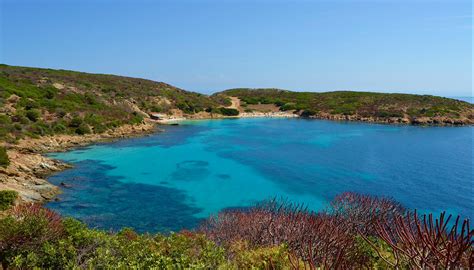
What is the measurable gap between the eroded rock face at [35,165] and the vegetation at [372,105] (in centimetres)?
7142

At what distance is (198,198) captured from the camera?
3153 centimetres

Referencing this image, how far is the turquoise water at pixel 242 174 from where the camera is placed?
2870cm

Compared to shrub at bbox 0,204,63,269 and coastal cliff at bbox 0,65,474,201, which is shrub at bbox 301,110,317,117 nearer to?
coastal cliff at bbox 0,65,474,201

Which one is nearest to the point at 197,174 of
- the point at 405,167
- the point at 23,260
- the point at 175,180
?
the point at 175,180

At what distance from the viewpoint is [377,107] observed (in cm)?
10562

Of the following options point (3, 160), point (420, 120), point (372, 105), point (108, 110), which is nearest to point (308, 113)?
point (372, 105)

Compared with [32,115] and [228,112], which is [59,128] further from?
[228,112]

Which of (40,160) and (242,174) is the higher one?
(40,160)

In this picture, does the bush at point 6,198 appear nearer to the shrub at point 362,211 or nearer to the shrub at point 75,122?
the shrub at point 362,211

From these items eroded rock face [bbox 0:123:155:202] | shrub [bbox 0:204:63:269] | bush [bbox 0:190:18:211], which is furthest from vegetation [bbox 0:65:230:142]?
shrub [bbox 0:204:63:269]

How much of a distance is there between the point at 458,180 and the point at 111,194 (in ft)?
115

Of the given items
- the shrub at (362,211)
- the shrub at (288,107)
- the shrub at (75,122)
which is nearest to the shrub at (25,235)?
the shrub at (362,211)

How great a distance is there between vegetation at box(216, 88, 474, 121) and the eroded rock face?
7142 centimetres

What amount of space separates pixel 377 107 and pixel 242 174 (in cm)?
7842
